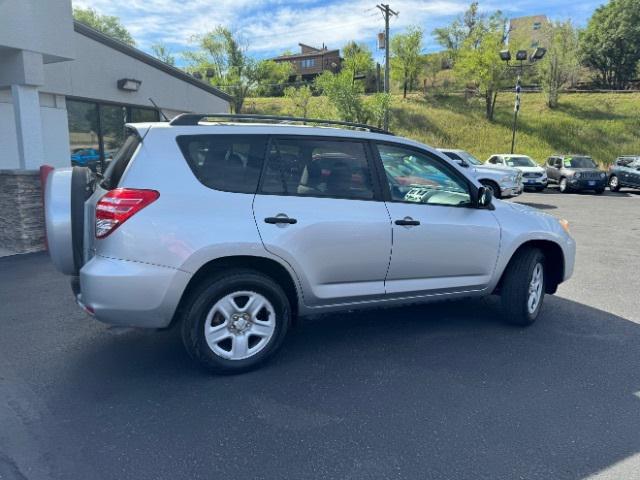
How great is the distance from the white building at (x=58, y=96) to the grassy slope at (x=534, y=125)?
2483 centimetres

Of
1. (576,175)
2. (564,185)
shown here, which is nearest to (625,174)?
(576,175)

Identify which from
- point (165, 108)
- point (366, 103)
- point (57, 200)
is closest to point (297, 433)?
point (57, 200)

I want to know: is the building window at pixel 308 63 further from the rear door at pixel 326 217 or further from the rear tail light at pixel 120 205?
the rear tail light at pixel 120 205

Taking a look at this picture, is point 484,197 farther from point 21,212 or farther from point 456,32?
point 456,32

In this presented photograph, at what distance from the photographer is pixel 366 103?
102 ft

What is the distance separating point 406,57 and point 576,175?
36.8 metres

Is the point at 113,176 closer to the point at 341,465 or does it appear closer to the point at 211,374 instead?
the point at 211,374

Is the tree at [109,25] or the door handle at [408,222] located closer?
the door handle at [408,222]

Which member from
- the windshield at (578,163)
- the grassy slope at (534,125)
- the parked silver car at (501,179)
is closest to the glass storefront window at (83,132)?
the parked silver car at (501,179)

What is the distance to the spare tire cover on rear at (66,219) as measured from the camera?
3.40 m

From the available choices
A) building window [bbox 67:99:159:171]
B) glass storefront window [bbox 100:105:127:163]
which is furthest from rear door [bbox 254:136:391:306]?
glass storefront window [bbox 100:105:127:163]

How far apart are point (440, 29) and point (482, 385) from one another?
207 ft

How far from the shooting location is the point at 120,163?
335 cm

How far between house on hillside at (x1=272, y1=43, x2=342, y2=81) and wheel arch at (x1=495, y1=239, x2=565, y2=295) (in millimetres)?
78703
